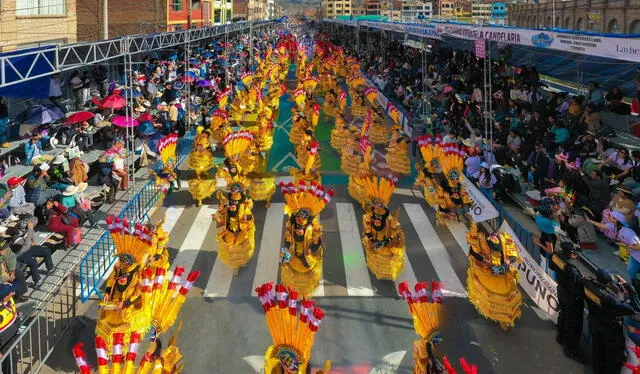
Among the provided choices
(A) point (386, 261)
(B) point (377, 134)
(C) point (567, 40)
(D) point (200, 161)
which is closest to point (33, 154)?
(D) point (200, 161)

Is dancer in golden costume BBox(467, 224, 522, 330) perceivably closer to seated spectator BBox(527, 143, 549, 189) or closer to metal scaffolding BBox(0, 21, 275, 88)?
seated spectator BBox(527, 143, 549, 189)

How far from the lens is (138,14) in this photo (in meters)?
44.9

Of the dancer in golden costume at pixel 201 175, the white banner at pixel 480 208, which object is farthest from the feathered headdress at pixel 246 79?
the white banner at pixel 480 208

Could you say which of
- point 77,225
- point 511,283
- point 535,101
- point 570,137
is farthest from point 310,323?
point 535,101

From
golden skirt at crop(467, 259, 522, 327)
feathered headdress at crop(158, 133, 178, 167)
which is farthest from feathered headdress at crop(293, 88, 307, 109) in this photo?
golden skirt at crop(467, 259, 522, 327)

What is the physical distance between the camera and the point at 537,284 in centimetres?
848

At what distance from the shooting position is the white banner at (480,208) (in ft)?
34.2

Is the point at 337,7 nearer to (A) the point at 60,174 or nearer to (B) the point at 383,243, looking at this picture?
(A) the point at 60,174

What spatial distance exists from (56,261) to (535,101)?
16490 mm

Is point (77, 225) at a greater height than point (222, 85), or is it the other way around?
point (222, 85)

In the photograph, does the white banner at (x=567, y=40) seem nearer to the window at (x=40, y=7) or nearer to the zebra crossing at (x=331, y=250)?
the zebra crossing at (x=331, y=250)

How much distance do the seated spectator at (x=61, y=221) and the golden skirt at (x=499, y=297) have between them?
8.48 m

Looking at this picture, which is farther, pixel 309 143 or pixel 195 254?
pixel 309 143

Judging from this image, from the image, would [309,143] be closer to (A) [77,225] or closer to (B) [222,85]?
(A) [77,225]
